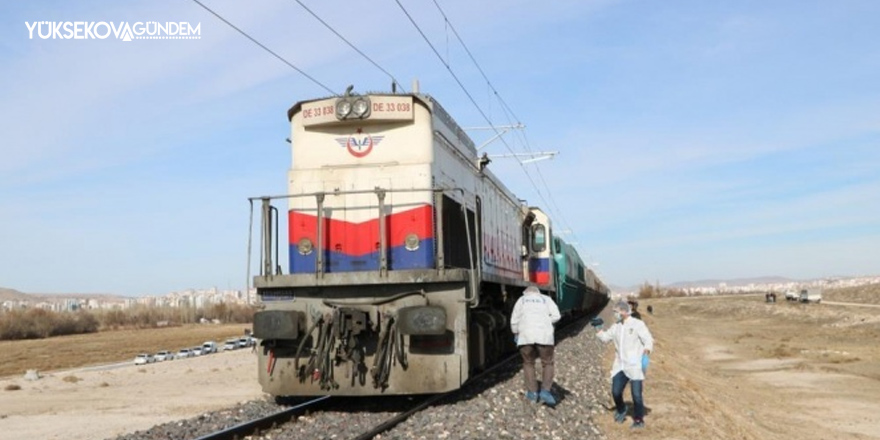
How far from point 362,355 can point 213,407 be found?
4826mm

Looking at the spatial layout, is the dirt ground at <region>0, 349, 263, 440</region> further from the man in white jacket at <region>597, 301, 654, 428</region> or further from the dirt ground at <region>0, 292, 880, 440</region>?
the man in white jacket at <region>597, 301, 654, 428</region>

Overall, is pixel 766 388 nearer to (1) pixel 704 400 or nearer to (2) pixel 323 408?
(1) pixel 704 400

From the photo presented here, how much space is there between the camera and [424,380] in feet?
31.4

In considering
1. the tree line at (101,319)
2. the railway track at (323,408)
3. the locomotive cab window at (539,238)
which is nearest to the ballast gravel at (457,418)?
the railway track at (323,408)

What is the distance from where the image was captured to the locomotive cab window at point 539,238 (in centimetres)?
2030

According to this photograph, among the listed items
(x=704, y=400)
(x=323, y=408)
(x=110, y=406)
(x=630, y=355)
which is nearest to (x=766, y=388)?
(x=704, y=400)

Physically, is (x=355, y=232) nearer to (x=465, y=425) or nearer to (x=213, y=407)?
(x=465, y=425)

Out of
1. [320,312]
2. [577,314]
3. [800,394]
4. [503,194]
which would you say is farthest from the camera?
[577,314]

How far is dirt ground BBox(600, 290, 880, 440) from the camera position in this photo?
10.1 m

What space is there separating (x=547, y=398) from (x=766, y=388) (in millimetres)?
11992

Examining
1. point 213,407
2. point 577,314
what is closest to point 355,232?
point 213,407

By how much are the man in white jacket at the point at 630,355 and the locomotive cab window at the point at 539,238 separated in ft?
34.9

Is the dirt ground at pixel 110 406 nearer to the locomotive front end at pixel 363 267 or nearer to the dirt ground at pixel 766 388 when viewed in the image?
the locomotive front end at pixel 363 267

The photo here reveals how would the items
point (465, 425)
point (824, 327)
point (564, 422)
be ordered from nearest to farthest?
point (465, 425) → point (564, 422) → point (824, 327)
